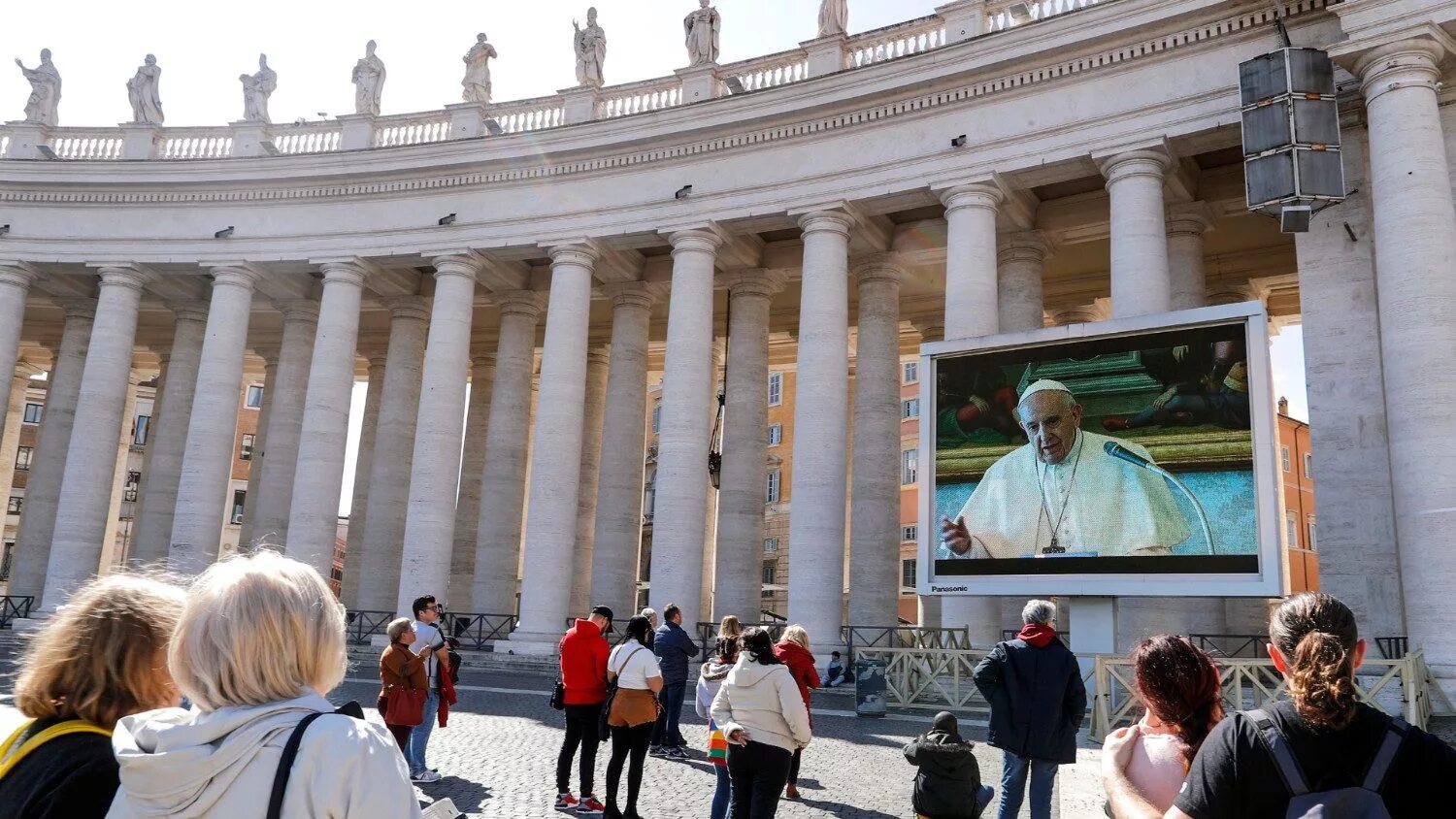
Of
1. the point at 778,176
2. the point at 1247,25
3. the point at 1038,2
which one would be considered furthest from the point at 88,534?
the point at 1247,25

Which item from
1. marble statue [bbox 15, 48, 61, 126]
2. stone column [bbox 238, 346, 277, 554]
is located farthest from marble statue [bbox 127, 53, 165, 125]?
stone column [bbox 238, 346, 277, 554]

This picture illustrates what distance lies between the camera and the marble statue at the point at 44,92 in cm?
3219

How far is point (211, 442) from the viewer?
27.9 m

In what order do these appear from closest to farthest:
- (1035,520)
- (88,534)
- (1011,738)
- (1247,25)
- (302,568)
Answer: (302,568) → (1011,738) → (1035,520) → (1247,25) → (88,534)

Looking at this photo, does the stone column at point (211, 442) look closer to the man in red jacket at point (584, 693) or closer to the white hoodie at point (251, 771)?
the man in red jacket at point (584, 693)

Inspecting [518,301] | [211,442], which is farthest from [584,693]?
[518,301]

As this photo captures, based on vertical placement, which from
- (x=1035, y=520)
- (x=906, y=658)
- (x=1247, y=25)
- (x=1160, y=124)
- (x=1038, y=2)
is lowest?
(x=906, y=658)

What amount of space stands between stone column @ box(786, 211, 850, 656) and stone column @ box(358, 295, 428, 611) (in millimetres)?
13164

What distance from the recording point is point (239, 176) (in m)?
29.4

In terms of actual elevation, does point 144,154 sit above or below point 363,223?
above

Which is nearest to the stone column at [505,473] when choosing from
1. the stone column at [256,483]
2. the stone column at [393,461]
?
Answer: the stone column at [393,461]

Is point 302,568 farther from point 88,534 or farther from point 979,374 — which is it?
point 88,534

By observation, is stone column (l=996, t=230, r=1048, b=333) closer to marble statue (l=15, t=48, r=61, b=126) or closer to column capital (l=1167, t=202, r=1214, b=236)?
column capital (l=1167, t=202, r=1214, b=236)

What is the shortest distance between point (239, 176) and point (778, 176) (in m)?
15.5
